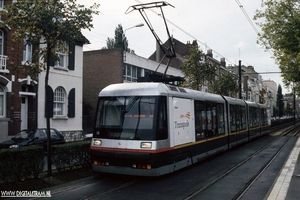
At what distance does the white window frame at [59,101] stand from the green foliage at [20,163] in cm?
1428

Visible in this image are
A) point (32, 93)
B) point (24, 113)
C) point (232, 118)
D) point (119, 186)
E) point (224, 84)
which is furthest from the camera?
point (224, 84)

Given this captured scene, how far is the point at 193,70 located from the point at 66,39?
16325mm

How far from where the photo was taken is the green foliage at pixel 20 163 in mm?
8031

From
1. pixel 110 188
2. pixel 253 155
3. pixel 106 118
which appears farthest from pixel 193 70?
pixel 110 188

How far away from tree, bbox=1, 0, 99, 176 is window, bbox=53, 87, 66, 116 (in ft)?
44.6

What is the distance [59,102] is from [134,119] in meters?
15.1

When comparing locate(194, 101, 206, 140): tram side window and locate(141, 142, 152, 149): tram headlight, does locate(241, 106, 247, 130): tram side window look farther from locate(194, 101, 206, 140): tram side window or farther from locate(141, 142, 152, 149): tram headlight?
locate(141, 142, 152, 149): tram headlight

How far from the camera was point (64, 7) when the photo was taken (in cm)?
939

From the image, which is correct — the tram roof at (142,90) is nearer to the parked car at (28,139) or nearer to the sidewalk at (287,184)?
the sidewalk at (287,184)

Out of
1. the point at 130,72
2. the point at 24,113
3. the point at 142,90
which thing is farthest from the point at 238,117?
the point at 130,72

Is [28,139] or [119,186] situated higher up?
[28,139]

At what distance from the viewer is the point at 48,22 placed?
30.1ft

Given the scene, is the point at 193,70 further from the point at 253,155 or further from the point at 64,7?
the point at 64,7

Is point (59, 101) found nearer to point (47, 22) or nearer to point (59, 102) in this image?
point (59, 102)
